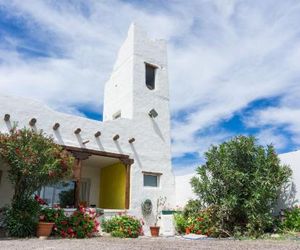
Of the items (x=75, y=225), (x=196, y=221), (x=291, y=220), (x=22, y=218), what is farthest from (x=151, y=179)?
(x=22, y=218)

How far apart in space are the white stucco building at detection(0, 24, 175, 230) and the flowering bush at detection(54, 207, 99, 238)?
5.91 feet

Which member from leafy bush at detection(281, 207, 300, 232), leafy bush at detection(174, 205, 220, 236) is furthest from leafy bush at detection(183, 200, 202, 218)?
leafy bush at detection(281, 207, 300, 232)

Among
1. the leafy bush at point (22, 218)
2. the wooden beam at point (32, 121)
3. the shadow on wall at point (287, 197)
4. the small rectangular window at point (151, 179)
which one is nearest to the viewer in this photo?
the leafy bush at point (22, 218)

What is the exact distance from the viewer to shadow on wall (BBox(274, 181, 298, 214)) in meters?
11.9

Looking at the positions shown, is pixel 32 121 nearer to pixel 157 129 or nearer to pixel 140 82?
pixel 140 82

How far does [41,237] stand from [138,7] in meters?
7.87

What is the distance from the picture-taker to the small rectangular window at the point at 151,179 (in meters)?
16.0

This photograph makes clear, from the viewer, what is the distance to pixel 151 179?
16.2 m

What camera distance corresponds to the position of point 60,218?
11.4 meters

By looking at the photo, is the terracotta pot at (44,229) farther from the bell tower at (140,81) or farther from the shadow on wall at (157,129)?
the shadow on wall at (157,129)

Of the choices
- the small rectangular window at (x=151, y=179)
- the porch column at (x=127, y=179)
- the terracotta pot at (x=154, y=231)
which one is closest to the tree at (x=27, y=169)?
the porch column at (x=127, y=179)

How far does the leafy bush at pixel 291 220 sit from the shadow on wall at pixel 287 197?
0.35 metres

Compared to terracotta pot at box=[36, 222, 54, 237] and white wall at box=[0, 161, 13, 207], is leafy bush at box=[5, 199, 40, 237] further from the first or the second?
white wall at box=[0, 161, 13, 207]

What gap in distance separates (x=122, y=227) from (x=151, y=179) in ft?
13.9
